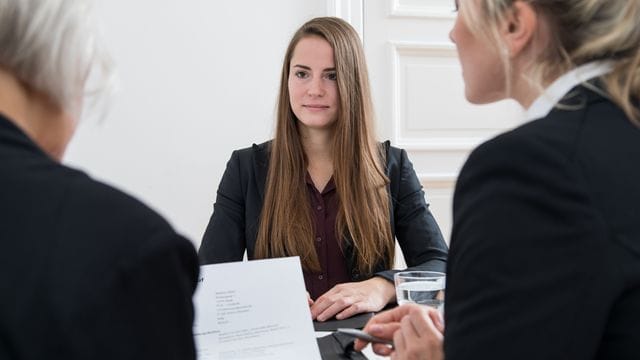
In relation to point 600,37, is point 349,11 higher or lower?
higher

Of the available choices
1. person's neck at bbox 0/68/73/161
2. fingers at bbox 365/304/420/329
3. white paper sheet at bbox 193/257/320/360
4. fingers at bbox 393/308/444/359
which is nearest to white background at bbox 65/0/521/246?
white paper sheet at bbox 193/257/320/360

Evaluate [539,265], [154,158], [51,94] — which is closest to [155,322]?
[51,94]

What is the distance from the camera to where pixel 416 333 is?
92 centimetres

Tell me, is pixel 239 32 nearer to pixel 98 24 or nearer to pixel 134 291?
pixel 98 24

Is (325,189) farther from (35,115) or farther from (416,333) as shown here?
(35,115)

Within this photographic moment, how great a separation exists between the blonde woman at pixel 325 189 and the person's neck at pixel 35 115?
1.07m

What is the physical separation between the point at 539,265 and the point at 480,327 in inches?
3.4

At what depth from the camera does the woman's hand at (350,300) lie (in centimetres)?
137

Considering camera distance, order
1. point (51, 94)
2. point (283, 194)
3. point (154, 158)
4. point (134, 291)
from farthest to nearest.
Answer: point (154, 158)
point (283, 194)
point (51, 94)
point (134, 291)

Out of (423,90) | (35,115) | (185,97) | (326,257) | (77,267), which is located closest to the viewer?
(77,267)

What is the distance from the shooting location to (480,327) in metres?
0.66

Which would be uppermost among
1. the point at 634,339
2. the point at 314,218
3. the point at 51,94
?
the point at 51,94

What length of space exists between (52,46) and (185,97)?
5.93 feet

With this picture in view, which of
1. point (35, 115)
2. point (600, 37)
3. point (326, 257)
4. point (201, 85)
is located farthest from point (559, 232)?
point (201, 85)
